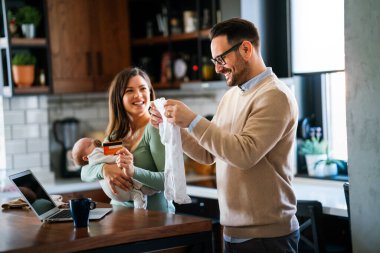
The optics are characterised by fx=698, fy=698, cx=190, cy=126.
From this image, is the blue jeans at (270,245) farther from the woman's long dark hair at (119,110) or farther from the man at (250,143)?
the woman's long dark hair at (119,110)

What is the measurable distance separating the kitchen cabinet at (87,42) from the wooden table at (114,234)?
2780 millimetres

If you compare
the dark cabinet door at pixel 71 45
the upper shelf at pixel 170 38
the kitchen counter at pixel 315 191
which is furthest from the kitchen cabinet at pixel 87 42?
the kitchen counter at pixel 315 191

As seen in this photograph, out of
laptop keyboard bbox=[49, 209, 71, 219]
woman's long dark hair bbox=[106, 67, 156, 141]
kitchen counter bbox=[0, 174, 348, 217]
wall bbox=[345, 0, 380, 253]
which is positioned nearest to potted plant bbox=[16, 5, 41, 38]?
kitchen counter bbox=[0, 174, 348, 217]

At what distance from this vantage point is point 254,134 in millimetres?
2531

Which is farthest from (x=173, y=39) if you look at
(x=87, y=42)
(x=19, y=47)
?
(x=19, y=47)

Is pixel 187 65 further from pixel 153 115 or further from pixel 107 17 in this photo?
pixel 153 115

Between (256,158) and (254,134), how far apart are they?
0.09m

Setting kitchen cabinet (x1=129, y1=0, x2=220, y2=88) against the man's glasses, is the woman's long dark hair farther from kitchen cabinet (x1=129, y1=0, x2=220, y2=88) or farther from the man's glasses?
kitchen cabinet (x1=129, y1=0, x2=220, y2=88)

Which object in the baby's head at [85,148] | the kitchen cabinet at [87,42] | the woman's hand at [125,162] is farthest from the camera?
the kitchen cabinet at [87,42]

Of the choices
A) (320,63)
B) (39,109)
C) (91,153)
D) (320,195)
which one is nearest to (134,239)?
(91,153)

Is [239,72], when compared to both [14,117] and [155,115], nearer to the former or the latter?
[155,115]

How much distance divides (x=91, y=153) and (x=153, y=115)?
549 millimetres

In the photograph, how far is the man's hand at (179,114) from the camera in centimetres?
263

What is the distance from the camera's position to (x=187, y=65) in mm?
5727
